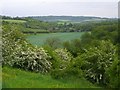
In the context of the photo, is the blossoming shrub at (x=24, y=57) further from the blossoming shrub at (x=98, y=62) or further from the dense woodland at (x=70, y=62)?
the blossoming shrub at (x=98, y=62)

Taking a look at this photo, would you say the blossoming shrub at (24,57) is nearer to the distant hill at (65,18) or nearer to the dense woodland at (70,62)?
the dense woodland at (70,62)

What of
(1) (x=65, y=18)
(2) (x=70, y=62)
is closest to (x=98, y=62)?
(2) (x=70, y=62)

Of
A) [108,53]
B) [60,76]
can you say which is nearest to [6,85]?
[60,76]

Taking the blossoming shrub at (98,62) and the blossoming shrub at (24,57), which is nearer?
the blossoming shrub at (98,62)

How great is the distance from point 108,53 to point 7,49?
6582 mm

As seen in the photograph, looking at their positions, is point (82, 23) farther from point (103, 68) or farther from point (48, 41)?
point (103, 68)

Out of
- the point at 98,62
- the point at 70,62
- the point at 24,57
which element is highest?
the point at 24,57

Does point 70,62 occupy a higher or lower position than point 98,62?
lower

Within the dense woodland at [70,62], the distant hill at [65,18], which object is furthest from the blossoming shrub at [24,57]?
the distant hill at [65,18]

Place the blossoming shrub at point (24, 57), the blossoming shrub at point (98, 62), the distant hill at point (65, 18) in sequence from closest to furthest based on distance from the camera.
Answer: the blossoming shrub at point (98, 62) → the blossoming shrub at point (24, 57) → the distant hill at point (65, 18)

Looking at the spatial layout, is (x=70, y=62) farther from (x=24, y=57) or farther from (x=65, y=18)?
(x=65, y=18)

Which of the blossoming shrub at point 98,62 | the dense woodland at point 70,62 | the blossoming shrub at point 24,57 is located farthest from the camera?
the blossoming shrub at point 24,57

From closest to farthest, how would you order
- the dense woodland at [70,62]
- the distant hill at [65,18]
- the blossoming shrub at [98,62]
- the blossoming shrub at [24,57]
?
the dense woodland at [70,62]
the blossoming shrub at [98,62]
the blossoming shrub at [24,57]
the distant hill at [65,18]

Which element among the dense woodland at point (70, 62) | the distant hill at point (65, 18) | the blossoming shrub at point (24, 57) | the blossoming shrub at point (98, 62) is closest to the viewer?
the dense woodland at point (70, 62)
